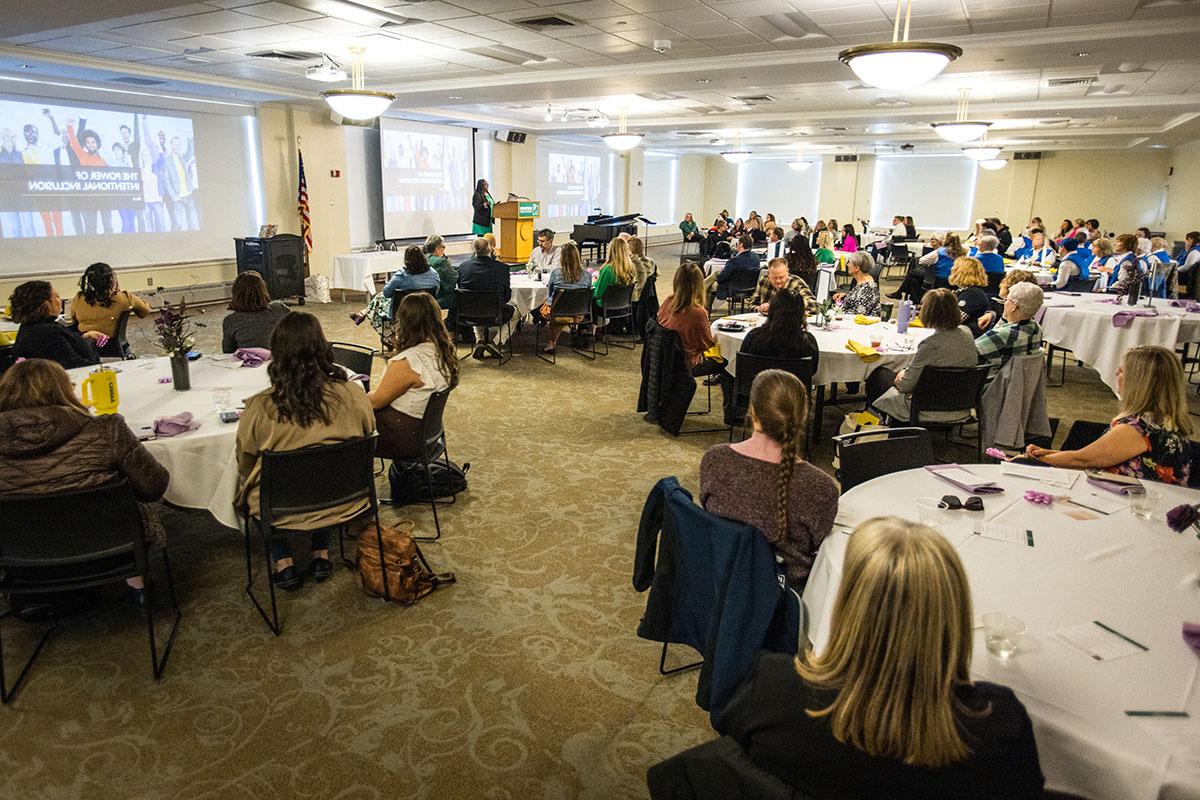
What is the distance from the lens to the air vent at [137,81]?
9195 millimetres

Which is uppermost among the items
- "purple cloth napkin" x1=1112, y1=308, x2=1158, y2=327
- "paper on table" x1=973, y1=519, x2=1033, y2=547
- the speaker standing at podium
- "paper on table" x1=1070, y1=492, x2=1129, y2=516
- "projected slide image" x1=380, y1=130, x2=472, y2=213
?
"projected slide image" x1=380, y1=130, x2=472, y2=213

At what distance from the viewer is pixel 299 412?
3.19m

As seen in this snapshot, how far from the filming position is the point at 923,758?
4.25 ft

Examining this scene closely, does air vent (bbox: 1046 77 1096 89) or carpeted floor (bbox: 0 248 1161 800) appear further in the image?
air vent (bbox: 1046 77 1096 89)

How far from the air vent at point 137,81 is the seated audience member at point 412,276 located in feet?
13.9

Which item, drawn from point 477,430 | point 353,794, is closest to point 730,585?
point 353,794

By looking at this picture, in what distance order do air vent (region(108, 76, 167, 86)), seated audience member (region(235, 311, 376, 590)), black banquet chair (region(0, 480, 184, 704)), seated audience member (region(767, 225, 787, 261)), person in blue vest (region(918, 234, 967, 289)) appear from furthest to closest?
seated audience member (region(767, 225, 787, 261)) → person in blue vest (region(918, 234, 967, 289)) → air vent (region(108, 76, 167, 86)) → seated audience member (region(235, 311, 376, 590)) → black banquet chair (region(0, 480, 184, 704))

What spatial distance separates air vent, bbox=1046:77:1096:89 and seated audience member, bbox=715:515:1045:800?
30.7 feet

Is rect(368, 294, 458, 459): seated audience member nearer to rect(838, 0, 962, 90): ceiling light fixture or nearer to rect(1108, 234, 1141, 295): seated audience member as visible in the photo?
rect(838, 0, 962, 90): ceiling light fixture

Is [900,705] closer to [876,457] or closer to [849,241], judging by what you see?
[876,457]

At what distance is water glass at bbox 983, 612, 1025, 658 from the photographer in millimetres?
1853

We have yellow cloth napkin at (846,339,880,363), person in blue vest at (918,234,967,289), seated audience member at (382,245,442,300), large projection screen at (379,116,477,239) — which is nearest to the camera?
yellow cloth napkin at (846,339,880,363)

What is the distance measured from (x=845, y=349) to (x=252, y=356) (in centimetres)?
389

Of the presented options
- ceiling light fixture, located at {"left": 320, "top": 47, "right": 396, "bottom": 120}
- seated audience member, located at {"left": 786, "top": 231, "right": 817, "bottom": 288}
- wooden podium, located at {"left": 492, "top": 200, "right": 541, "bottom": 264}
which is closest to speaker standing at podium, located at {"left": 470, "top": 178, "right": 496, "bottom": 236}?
wooden podium, located at {"left": 492, "top": 200, "right": 541, "bottom": 264}
